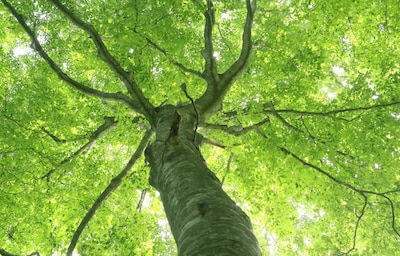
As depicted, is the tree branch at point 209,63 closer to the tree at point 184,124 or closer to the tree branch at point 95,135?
the tree at point 184,124

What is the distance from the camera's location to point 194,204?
2.56 metres

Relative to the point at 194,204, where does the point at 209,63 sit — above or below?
above

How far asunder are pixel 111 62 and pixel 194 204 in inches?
104

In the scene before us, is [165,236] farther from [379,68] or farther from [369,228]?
[379,68]

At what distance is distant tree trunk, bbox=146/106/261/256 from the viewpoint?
2.05m

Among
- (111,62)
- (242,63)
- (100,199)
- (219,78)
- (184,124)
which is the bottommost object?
(100,199)

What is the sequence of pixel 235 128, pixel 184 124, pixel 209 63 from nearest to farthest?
pixel 184 124
pixel 209 63
pixel 235 128

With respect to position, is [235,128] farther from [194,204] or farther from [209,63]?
[194,204]

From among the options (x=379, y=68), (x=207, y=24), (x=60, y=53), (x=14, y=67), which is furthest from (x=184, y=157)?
(x=14, y=67)

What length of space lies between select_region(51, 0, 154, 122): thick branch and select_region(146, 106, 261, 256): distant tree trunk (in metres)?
0.77

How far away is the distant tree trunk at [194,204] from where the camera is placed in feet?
6.72

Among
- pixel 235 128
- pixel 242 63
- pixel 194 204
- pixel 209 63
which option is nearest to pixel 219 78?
pixel 209 63

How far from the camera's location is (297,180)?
20.1 ft

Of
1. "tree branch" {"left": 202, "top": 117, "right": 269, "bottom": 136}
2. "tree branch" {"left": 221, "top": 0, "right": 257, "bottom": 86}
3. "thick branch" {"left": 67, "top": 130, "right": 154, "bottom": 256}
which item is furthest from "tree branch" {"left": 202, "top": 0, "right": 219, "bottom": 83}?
"thick branch" {"left": 67, "top": 130, "right": 154, "bottom": 256}
